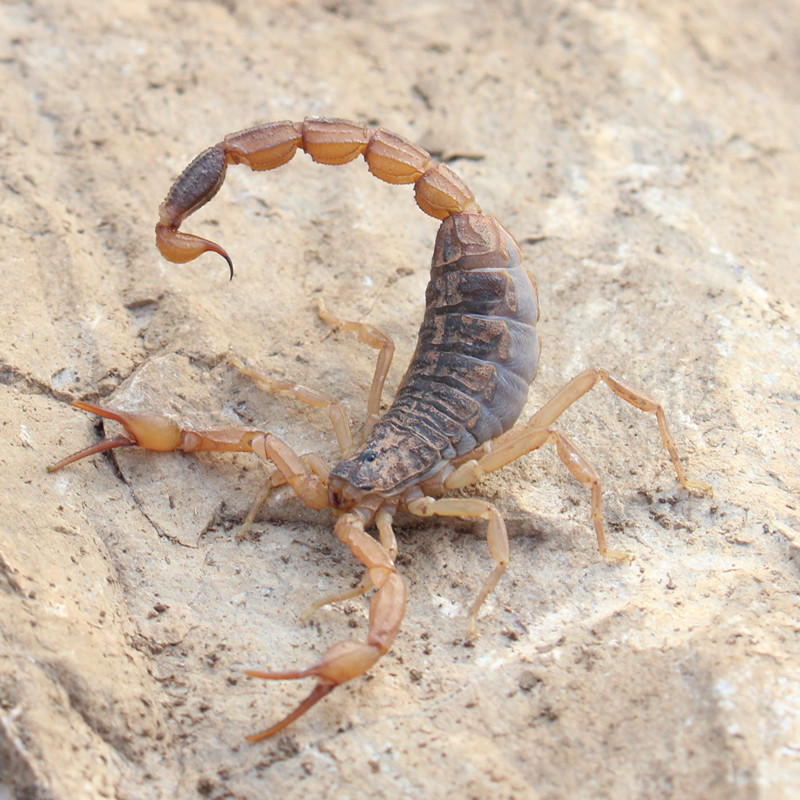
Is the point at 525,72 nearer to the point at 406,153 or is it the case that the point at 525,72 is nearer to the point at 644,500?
the point at 406,153

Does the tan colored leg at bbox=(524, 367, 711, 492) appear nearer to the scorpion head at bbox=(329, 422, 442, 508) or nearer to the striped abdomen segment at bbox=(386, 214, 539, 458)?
the striped abdomen segment at bbox=(386, 214, 539, 458)

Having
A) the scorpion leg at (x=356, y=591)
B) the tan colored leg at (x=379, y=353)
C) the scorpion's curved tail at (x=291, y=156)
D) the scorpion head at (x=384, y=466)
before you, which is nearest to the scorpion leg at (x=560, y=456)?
the scorpion head at (x=384, y=466)

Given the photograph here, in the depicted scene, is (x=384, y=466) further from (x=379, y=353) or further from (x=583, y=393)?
(x=583, y=393)

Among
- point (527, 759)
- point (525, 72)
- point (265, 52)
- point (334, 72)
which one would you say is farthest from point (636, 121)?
point (527, 759)

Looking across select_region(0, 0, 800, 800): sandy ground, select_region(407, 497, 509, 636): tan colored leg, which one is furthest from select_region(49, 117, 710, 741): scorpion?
select_region(0, 0, 800, 800): sandy ground

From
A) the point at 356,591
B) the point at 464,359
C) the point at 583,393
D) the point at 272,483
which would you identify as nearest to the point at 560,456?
the point at 583,393

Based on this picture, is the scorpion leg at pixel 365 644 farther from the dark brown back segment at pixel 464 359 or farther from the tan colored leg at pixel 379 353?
the tan colored leg at pixel 379 353

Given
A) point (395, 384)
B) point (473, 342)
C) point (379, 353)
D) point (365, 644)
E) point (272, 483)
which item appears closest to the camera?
point (365, 644)
